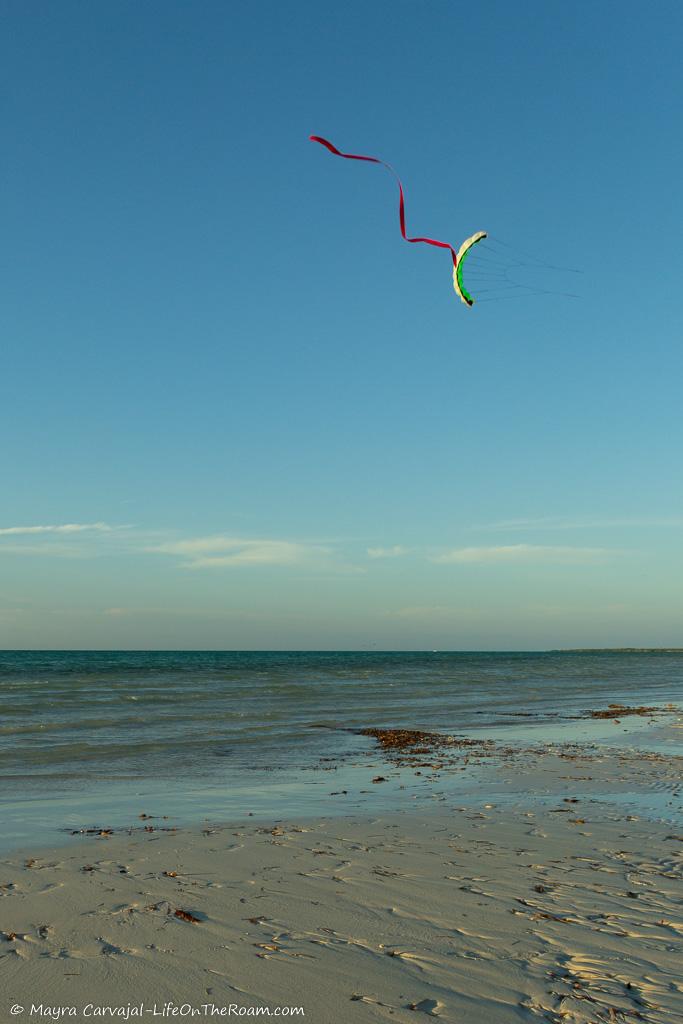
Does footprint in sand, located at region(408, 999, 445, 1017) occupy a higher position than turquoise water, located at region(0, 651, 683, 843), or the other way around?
footprint in sand, located at region(408, 999, 445, 1017)

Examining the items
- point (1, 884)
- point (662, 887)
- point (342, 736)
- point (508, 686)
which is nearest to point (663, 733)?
point (342, 736)

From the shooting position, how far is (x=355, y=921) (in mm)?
6395

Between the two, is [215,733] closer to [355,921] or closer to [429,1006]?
[355,921]

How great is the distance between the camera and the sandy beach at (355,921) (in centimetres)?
496

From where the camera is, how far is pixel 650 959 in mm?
5551

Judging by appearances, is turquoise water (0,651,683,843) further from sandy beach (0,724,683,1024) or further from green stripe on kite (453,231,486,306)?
green stripe on kite (453,231,486,306)

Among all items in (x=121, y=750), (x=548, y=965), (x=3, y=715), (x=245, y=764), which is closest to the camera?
(x=548, y=965)

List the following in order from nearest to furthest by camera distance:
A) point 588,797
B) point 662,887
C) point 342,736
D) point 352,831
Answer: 1. point 662,887
2. point 352,831
3. point 588,797
4. point 342,736

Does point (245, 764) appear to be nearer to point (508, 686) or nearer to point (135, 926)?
point (135, 926)

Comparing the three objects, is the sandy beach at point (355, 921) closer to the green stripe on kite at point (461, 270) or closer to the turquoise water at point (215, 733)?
the turquoise water at point (215, 733)

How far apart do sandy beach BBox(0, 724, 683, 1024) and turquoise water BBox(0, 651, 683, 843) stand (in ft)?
5.93

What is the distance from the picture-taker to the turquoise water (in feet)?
40.1

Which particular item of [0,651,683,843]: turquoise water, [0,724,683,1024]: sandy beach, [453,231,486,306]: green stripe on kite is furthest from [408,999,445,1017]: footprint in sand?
[453,231,486,306]: green stripe on kite

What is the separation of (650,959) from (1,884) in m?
5.55
